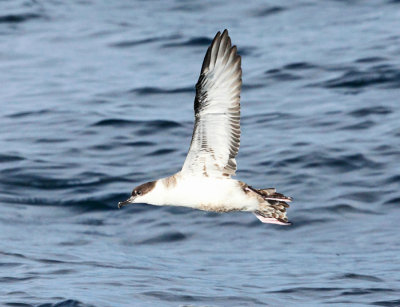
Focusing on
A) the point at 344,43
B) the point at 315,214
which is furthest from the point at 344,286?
the point at 344,43

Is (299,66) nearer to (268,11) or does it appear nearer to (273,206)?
(268,11)

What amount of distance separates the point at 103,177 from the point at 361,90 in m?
4.74

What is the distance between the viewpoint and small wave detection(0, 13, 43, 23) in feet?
68.9

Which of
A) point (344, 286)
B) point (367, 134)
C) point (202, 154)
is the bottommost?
point (344, 286)

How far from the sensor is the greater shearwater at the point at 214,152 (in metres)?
8.18

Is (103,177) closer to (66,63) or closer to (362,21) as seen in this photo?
(66,63)

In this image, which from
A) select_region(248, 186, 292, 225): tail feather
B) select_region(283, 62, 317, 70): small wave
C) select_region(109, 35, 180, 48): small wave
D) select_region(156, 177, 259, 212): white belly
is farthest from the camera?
select_region(109, 35, 180, 48): small wave

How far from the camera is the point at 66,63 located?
61.2 ft

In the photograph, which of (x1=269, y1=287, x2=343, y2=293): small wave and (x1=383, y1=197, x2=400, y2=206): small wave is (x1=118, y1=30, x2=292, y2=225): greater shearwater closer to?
(x1=269, y1=287, x2=343, y2=293): small wave

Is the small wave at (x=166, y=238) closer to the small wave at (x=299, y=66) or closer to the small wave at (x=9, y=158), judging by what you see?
the small wave at (x=9, y=158)

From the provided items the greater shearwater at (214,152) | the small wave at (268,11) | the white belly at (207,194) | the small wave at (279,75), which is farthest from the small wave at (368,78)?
the white belly at (207,194)

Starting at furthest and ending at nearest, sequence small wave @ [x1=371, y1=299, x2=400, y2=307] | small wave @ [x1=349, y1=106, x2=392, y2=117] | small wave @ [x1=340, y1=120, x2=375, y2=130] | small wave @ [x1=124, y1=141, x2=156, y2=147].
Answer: small wave @ [x1=349, y1=106, x2=392, y2=117] → small wave @ [x1=124, y1=141, x2=156, y2=147] → small wave @ [x1=340, y1=120, x2=375, y2=130] → small wave @ [x1=371, y1=299, x2=400, y2=307]

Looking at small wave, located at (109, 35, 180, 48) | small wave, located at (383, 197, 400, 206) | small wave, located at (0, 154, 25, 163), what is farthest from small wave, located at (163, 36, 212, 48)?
small wave, located at (383, 197, 400, 206)

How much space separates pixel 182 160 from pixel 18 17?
9.03m
